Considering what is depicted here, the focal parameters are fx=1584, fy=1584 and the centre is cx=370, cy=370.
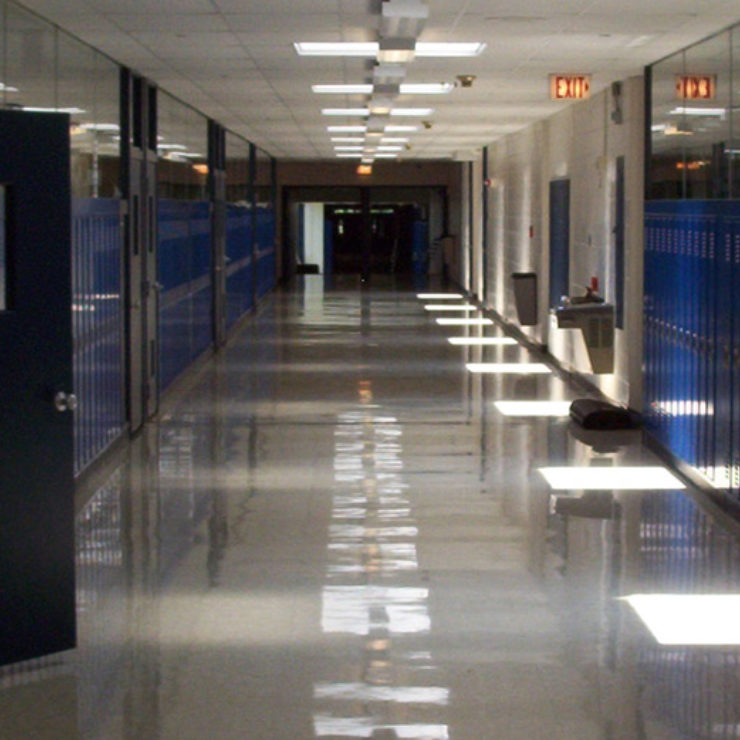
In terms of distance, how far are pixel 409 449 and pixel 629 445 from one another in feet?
5.32

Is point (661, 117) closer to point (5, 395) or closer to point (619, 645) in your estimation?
point (619, 645)

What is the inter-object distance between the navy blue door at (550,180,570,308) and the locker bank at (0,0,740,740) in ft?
0.33

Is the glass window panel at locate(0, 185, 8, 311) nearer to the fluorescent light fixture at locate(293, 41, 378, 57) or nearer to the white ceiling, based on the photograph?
the white ceiling

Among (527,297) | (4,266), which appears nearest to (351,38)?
(4,266)

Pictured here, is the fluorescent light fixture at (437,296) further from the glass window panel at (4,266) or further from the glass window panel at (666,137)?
the glass window panel at (4,266)

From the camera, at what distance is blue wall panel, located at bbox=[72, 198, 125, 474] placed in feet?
31.8

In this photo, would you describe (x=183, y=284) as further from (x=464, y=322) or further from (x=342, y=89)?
(x=464, y=322)

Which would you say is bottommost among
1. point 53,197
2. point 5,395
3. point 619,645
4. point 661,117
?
point 619,645

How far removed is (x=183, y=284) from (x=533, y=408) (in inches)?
161

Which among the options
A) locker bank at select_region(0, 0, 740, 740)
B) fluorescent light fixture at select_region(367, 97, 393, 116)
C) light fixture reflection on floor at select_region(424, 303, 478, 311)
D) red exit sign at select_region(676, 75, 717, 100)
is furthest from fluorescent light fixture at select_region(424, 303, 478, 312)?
red exit sign at select_region(676, 75, 717, 100)

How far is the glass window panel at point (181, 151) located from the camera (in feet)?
46.1

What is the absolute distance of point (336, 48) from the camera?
440 inches

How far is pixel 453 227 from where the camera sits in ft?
127

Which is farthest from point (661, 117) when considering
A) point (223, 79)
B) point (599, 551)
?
point (599, 551)
